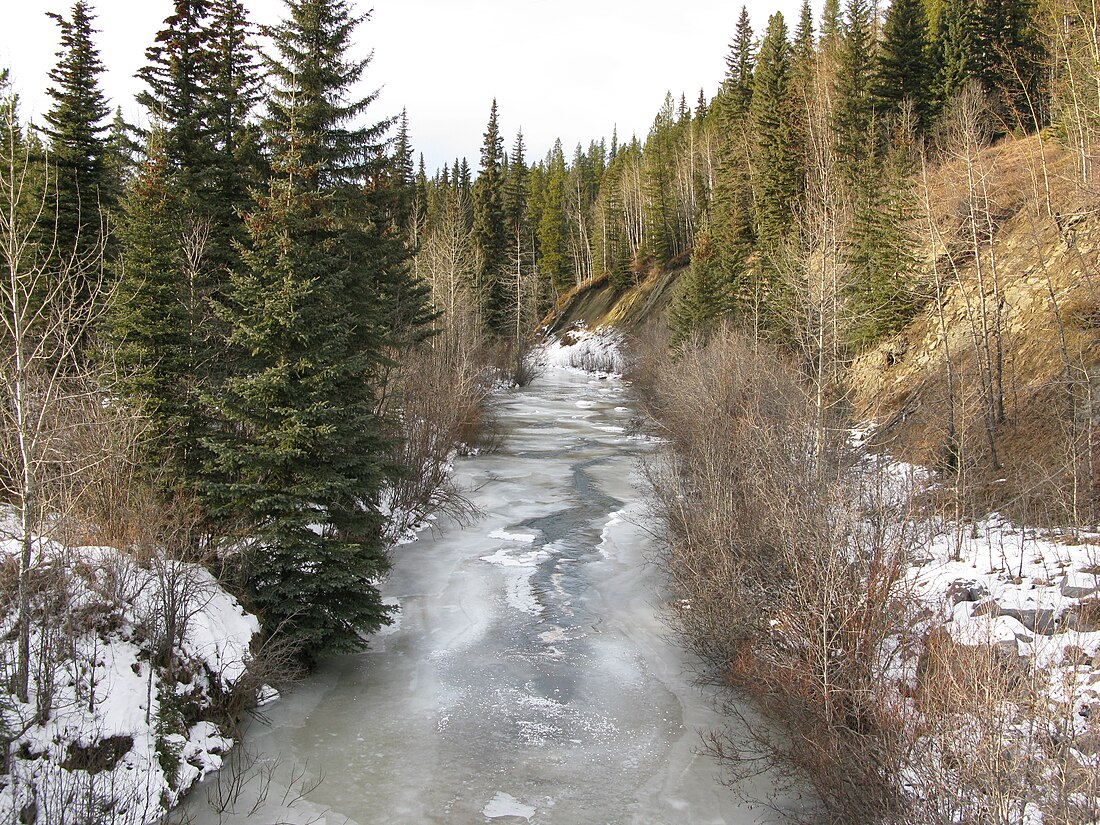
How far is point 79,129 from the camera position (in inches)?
922

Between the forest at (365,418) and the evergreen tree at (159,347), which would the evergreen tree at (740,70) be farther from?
the evergreen tree at (159,347)

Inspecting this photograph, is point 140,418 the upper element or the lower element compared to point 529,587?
upper

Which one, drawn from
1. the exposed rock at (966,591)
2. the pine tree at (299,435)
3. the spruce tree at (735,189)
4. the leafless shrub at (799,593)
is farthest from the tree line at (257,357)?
the spruce tree at (735,189)

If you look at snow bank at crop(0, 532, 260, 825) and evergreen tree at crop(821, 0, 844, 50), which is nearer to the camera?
snow bank at crop(0, 532, 260, 825)

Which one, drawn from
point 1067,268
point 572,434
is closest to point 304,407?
point 1067,268

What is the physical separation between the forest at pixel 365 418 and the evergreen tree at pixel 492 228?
2320 centimetres

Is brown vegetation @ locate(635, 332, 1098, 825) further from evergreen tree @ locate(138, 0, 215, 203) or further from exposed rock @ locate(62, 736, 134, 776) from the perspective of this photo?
evergreen tree @ locate(138, 0, 215, 203)

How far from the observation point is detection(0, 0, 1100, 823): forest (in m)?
7.09

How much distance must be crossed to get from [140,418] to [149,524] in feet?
7.04

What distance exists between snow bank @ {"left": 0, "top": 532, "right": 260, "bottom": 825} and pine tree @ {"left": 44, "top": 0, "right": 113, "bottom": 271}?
1846 centimetres

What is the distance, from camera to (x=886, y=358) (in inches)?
899

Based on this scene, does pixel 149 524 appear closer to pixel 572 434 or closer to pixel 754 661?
pixel 754 661

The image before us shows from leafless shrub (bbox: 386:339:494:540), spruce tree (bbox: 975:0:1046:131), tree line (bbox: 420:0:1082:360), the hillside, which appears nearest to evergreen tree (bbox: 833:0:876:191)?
tree line (bbox: 420:0:1082:360)

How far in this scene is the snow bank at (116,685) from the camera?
6.29m
